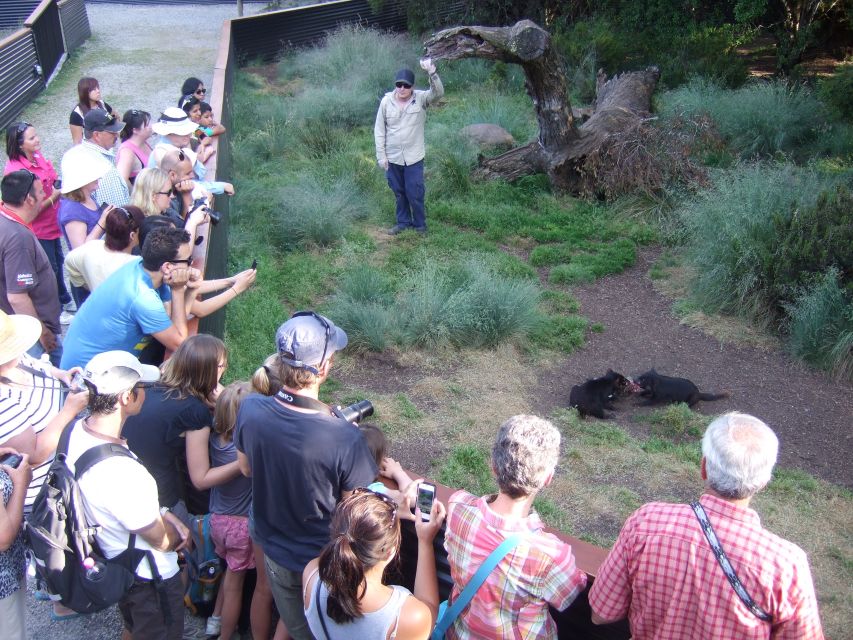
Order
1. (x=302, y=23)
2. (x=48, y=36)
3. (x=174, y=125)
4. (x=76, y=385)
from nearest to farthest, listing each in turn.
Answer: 1. (x=76, y=385)
2. (x=174, y=125)
3. (x=48, y=36)
4. (x=302, y=23)

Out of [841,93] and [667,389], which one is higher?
[841,93]

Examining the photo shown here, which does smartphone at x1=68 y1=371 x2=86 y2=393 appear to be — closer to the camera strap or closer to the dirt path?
the camera strap

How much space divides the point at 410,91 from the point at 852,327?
4.81 meters

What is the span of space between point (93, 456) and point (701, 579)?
203 centimetres

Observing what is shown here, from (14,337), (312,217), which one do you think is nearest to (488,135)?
(312,217)

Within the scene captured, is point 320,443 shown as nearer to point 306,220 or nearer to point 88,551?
point 88,551

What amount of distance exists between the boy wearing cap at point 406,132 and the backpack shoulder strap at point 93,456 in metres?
6.21

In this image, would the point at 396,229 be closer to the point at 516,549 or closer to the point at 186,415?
the point at 186,415

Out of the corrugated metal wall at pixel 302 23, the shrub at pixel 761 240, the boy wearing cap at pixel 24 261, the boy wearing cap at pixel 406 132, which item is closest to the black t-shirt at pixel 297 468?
the boy wearing cap at pixel 24 261

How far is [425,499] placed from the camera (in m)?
2.62

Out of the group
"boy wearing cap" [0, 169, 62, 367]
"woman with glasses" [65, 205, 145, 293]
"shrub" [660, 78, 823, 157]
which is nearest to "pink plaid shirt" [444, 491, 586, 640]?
"woman with glasses" [65, 205, 145, 293]

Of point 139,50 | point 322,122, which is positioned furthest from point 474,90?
point 139,50

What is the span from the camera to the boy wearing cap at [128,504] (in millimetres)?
2803

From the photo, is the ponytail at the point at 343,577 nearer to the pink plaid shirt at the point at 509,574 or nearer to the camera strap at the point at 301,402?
the pink plaid shirt at the point at 509,574
